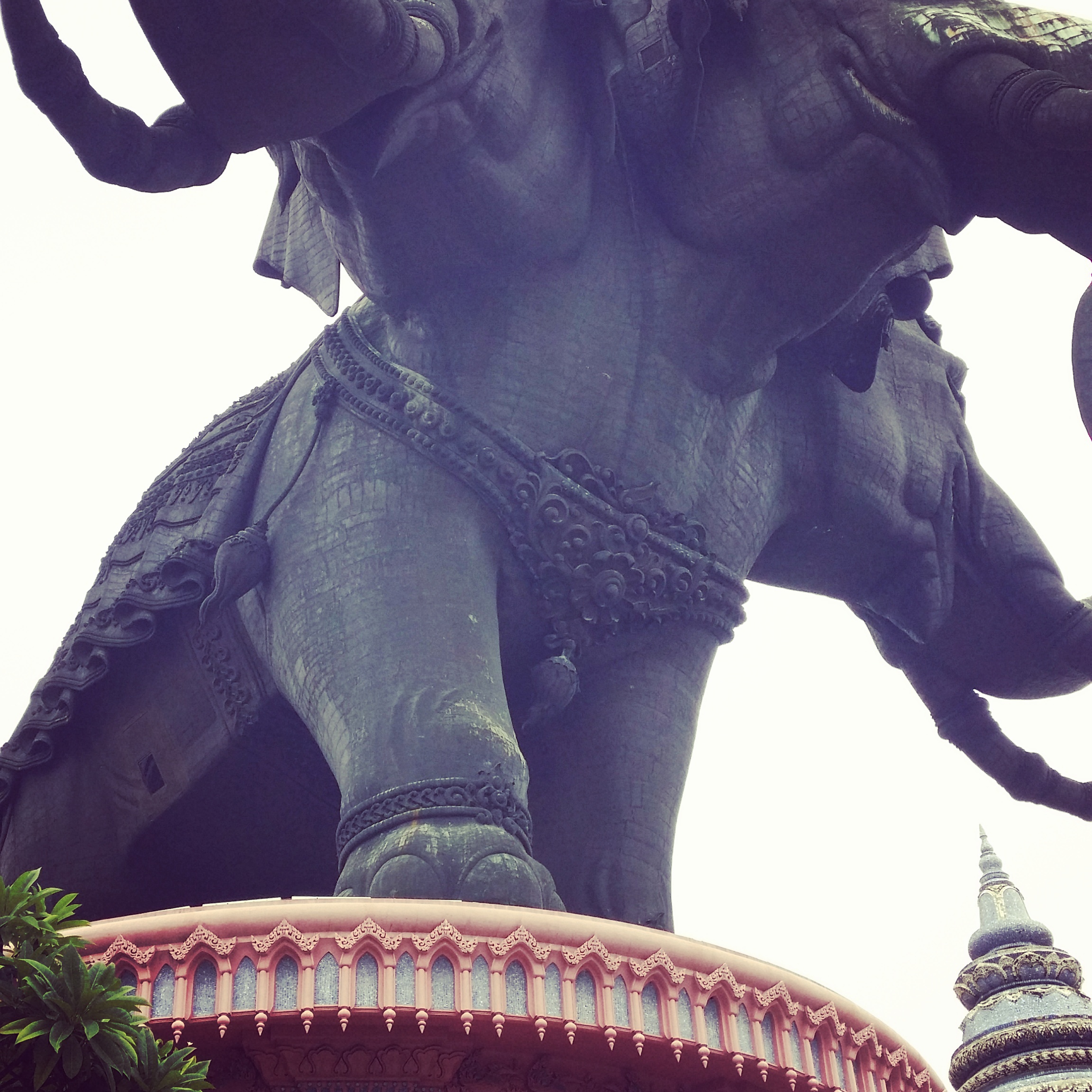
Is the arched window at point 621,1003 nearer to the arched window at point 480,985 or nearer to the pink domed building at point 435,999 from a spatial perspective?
the pink domed building at point 435,999

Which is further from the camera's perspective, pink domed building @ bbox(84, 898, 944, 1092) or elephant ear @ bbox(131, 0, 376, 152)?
elephant ear @ bbox(131, 0, 376, 152)

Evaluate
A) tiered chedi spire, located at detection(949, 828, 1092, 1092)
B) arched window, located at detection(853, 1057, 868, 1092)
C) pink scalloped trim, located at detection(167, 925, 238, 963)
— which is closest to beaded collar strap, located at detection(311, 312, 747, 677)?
arched window, located at detection(853, 1057, 868, 1092)

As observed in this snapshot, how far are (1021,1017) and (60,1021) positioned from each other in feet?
37.1

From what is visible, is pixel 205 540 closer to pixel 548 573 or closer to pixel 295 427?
pixel 295 427

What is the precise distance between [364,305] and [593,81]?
133 cm

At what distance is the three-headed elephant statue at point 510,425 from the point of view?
6.48m

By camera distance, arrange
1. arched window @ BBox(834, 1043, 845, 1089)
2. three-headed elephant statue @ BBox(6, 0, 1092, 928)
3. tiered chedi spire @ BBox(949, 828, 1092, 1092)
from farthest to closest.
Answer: tiered chedi spire @ BBox(949, 828, 1092, 1092) → three-headed elephant statue @ BBox(6, 0, 1092, 928) → arched window @ BBox(834, 1043, 845, 1089)

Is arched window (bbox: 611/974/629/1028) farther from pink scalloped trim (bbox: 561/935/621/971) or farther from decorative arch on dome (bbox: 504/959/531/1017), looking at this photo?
decorative arch on dome (bbox: 504/959/531/1017)

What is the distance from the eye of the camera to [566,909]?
7234 millimetres

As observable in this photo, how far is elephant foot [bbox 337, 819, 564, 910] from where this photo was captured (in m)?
6.12

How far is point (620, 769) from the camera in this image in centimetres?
745

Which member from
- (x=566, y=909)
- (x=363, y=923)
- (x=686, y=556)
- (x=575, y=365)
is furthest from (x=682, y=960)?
(x=575, y=365)

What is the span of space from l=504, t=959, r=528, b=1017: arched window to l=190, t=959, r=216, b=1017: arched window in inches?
32.1

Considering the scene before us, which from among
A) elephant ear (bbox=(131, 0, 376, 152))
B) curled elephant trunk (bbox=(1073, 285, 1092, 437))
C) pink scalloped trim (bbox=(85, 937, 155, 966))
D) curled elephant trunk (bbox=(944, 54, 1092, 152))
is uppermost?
curled elephant trunk (bbox=(944, 54, 1092, 152))
